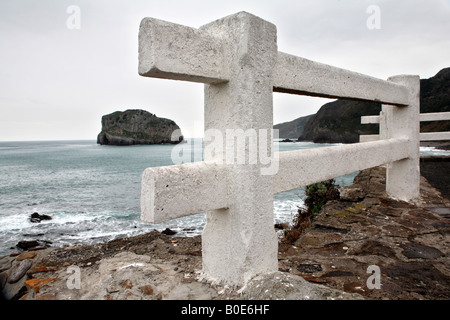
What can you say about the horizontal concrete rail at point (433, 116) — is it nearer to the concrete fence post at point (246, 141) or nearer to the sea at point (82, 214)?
the sea at point (82, 214)

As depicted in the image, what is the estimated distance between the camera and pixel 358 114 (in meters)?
62.6

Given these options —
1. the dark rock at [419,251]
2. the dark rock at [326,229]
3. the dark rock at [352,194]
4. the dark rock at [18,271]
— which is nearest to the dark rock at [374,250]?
the dark rock at [419,251]

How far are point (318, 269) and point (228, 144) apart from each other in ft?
4.81

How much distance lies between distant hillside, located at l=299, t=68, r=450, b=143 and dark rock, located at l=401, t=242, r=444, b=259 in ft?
91.8

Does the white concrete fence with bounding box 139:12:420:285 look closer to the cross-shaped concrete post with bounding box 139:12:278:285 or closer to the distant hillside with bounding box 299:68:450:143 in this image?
the cross-shaped concrete post with bounding box 139:12:278:285

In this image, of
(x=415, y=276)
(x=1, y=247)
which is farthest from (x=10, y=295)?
(x=1, y=247)

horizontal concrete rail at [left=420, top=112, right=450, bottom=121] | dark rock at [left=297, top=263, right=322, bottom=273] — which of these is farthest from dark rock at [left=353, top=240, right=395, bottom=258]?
horizontal concrete rail at [left=420, top=112, right=450, bottom=121]

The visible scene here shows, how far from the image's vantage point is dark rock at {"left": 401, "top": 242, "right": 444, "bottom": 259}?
2.92 m

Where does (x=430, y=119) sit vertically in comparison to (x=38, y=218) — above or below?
above

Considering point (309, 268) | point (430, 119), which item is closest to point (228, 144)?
point (309, 268)

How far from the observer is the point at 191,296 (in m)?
1.99

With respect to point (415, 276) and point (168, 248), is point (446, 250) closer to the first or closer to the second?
point (415, 276)

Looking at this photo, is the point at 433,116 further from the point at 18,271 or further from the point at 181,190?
the point at 18,271

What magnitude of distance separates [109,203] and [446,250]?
18.9 metres
